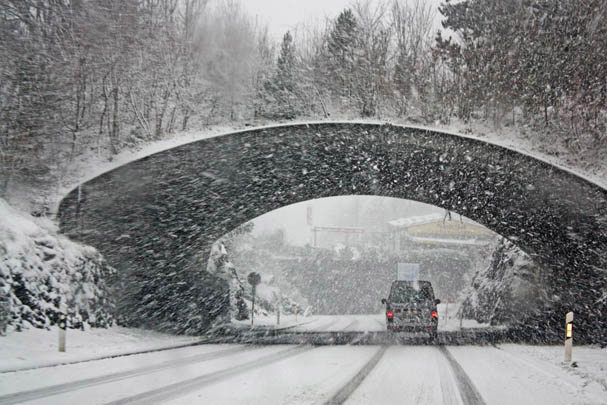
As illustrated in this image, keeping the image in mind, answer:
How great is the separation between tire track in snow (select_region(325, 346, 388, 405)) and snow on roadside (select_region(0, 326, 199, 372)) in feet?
19.8

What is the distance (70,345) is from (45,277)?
79.6 inches

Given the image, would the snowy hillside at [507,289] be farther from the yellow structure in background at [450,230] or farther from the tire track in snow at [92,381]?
the yellow structure in background at [450,230]

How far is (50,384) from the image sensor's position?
855 centimetres

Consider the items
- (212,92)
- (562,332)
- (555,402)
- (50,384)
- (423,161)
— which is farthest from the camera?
(562,332)

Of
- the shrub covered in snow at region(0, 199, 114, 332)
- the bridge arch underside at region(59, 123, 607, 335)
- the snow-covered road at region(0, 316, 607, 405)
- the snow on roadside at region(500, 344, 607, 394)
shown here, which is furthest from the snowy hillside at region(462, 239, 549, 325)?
the shrub covered in snow at region(0, 199, 114, 332)

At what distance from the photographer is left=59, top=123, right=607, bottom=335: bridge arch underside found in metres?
17.2

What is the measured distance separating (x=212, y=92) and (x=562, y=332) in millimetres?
16369

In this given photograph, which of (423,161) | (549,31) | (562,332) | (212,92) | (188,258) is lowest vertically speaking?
(562,332)

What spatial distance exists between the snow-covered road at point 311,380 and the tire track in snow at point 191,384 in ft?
0.04

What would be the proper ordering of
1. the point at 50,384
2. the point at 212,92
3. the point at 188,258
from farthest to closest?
the point at 188,258
the point at 212,92
the point at 50,384

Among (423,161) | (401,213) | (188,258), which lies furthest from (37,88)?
(401,213)

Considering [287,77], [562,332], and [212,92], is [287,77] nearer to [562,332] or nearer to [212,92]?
[212,92]

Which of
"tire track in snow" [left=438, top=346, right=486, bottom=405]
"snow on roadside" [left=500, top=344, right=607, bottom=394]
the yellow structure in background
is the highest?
the yellow structure in background

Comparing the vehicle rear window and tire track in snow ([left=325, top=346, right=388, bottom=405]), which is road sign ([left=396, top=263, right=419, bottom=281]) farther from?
tire track in snow ([left=325, top=346, right=388, bottom=405])
